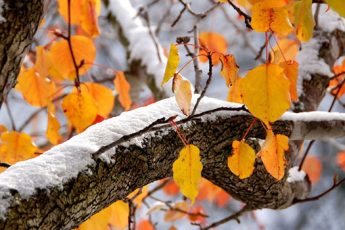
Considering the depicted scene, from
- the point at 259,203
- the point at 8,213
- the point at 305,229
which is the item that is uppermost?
the point at 8,213

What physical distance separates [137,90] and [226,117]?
1.17 metres

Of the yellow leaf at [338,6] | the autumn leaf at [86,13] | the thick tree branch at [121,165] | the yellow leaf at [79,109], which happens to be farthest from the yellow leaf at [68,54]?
the yellow leaf at [338,6]

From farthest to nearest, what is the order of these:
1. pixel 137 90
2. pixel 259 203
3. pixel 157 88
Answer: pixel 137 90 → pixel 157 88 → pixel 259 203

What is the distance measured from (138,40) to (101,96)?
49 cm

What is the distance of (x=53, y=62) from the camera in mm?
1480

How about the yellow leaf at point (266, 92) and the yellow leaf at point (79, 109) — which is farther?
the yellow leaf at point (79, 109)

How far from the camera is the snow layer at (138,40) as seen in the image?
1766mm

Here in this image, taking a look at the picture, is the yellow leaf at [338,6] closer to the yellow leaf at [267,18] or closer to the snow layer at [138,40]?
the yellow leaf at [267,18]

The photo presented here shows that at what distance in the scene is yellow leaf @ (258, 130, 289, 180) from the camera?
34.5 inches

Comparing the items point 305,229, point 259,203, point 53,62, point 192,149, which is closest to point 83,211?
point 192,149

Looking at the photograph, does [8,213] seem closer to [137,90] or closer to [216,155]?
[216,155]

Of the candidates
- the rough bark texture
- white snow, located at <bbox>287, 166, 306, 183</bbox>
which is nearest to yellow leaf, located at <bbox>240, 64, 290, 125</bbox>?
the rough bark texture

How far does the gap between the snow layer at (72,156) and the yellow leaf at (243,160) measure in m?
0.10

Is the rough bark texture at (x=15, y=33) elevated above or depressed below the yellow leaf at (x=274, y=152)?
above
